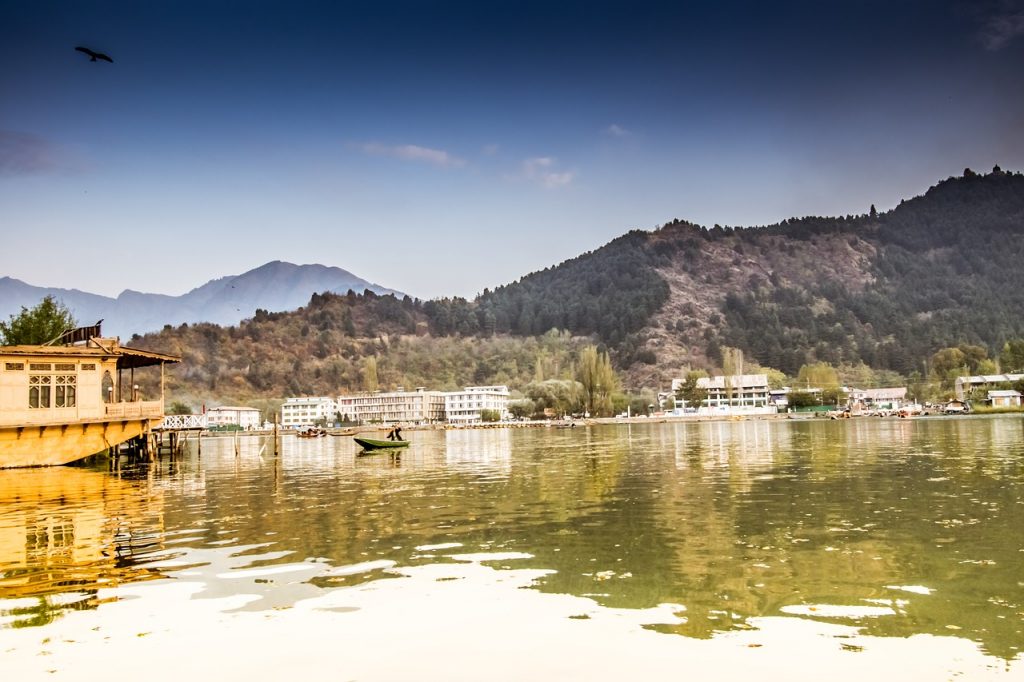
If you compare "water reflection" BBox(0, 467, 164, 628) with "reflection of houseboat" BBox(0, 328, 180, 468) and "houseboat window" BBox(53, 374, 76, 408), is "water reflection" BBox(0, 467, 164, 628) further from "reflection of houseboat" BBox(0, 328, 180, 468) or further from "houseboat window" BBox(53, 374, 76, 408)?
"houseboat window" BBox(53, 374, 76, 408)

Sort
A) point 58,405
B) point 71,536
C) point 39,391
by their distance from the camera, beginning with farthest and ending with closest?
point 58,405 → point 39,391 → point 71,536

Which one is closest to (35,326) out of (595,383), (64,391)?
(64,391)

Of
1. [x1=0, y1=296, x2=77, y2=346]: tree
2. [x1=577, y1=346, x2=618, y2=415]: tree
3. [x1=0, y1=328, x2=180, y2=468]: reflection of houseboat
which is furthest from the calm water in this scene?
[x1=577, y1=346, x2=618, y2=415]: tree

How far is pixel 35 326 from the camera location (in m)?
59.2

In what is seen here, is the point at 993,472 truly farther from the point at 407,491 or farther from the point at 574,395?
the point at 574,395

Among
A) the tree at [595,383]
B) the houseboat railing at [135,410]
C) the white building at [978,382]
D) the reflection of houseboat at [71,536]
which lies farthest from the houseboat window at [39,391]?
the white building at [978,382]

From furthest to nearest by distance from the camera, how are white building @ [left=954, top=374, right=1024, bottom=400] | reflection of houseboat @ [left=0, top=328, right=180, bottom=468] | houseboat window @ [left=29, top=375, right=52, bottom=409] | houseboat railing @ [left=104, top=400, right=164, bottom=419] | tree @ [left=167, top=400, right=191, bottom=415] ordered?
white building @ [left=954, top=374, right=1024, bottom=400] → tree @ [left=167, top=400, right=191, bottom=415] → houseboat railing @ [left=104, top=400, right=164, bottom=419] → houseboat window @ [left=29, top=375, right=52, bottom=409] → reflection of houseboat @ [left=0, top=328, right=180, bottom=468]

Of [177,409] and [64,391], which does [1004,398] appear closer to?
[64,391]

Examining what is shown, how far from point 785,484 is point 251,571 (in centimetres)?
2154

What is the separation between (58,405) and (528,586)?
1514 inches

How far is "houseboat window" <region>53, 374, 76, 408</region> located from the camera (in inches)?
1647

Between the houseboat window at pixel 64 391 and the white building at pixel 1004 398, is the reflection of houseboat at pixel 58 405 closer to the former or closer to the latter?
the houseboat window at pixel 64 391

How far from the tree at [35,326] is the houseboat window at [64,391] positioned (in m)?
16.3

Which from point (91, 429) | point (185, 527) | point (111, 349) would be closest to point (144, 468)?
point (91, 429)
